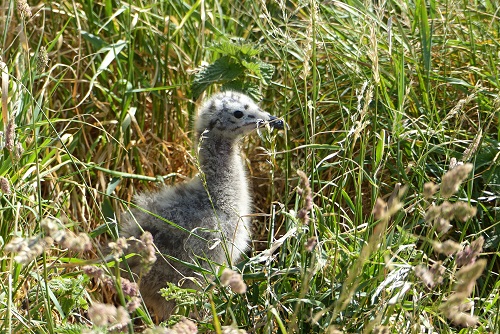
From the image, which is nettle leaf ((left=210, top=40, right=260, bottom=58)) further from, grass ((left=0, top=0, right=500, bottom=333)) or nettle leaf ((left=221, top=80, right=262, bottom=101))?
nettle leaf ((left=221, top=80, right=262, bottom=101))

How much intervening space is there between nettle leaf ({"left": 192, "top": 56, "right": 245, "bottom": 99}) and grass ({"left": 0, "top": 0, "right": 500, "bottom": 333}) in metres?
0.06

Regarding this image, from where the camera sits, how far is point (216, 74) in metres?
3.93

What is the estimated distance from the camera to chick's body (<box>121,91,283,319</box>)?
334cm

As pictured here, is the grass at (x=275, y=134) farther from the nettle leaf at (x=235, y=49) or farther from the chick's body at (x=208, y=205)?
the chick's body at (x=208, y=205)

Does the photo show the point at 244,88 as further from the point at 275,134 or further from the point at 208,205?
the point at 208,205

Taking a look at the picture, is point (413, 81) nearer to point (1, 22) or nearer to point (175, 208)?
point (175, 208)

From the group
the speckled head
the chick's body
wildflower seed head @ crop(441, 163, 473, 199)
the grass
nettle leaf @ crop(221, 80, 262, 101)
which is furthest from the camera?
nettle leaf @ crop(221, 80, 262, 101)

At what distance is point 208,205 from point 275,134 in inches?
22.8

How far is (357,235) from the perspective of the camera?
289 centimetres

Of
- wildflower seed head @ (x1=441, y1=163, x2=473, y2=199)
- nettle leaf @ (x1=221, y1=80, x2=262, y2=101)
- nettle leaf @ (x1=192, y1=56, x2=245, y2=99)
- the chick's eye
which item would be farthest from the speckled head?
wildflower seed head @ (x1=441, y1=163, x2=473, y2=199)

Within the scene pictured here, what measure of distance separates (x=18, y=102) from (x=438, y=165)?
6.29ft

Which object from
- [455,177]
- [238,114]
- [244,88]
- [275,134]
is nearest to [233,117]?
[238,114]

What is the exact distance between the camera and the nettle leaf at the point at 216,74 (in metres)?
3.89

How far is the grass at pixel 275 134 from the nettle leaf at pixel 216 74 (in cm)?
6
